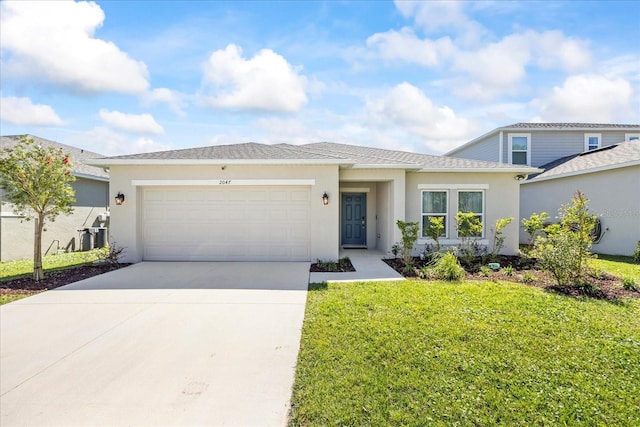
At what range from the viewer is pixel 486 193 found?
1161 centimetres

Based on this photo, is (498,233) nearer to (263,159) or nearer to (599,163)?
(599,163)

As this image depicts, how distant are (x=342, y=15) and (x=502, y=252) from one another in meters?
9.74

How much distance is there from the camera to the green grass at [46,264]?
8570 mm

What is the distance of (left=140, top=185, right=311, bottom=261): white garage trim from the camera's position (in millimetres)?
10312

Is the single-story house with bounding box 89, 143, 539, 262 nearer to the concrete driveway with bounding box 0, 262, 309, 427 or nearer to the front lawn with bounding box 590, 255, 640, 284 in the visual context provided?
the concrete driveway with bounding box 0, 262, 309, 427

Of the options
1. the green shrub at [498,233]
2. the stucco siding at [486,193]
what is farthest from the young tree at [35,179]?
the green shrub at [498,233]

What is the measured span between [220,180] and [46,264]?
6.00m

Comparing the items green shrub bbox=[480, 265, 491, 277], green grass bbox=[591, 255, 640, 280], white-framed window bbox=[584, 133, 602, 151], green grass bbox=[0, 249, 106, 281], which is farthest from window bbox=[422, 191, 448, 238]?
white-framed window bbox=[584, 133, 602, 151]

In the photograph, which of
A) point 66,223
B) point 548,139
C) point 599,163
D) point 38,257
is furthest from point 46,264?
point 548,139

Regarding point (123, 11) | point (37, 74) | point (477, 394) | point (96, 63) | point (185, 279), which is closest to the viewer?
point (477, 394)

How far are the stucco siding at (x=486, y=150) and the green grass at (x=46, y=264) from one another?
19.1 meters

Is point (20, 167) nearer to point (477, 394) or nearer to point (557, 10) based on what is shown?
point (477, 394)

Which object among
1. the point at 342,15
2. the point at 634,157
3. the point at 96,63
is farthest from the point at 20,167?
the point at 634,157

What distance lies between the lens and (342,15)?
9.73 m
